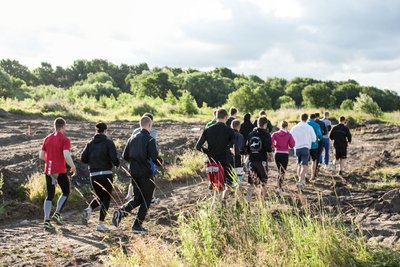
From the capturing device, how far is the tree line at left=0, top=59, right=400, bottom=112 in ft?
267

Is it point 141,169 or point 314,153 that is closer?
point 141,169

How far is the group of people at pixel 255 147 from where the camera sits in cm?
923

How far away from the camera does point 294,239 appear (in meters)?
6.08

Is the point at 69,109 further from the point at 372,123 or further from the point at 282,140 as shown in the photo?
the point at 282,140

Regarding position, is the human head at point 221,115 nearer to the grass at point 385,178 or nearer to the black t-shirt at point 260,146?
the black t-shirt at point 260,146

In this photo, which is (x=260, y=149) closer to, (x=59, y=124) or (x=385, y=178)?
(x=59, y=124)

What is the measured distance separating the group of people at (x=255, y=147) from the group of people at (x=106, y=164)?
1.18 meters

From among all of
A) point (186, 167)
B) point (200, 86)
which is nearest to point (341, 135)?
point (186, 167)

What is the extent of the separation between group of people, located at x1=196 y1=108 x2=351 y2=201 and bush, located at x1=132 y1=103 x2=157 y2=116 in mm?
26822

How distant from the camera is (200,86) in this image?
3888 inches

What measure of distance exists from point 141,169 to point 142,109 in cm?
3355

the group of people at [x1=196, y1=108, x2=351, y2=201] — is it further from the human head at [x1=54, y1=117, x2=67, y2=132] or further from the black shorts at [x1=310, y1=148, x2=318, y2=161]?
the human head at [x1=54, y1=117, x2=67, y2=132]

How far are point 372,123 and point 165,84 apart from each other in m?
56.0

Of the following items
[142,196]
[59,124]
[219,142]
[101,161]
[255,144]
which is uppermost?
[59,124]
